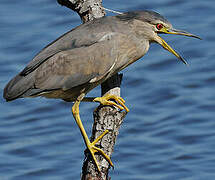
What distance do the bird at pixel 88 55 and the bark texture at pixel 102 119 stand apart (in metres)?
0.11

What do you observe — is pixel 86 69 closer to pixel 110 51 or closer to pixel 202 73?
pixel 110 51

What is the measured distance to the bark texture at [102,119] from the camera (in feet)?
21.8

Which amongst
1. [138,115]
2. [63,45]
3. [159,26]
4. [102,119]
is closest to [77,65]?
[63,45]

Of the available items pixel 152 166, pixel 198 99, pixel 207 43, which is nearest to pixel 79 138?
pixel 152 166

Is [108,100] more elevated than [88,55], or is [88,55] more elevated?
[88,55]

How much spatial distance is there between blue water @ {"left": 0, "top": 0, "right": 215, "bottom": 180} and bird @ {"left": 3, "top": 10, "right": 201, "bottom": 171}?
3.46 m

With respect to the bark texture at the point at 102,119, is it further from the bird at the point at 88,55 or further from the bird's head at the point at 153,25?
the bird's head at the point at 153,25

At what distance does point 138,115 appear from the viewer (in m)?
11.4

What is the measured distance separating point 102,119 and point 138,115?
4760 mm

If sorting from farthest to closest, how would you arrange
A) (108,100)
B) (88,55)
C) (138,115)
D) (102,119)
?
(138,115)
(88,55)
(108,100)
(102,119)

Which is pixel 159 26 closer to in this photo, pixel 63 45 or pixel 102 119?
pixel 63 45

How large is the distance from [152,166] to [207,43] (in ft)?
10.1

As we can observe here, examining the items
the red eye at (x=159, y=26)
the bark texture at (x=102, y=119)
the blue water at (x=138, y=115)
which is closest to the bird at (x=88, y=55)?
the red eye at (x=159, y=26)

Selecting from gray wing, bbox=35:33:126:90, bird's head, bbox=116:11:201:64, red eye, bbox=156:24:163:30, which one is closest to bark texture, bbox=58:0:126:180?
gray wing, bbox=35:33:126:90
